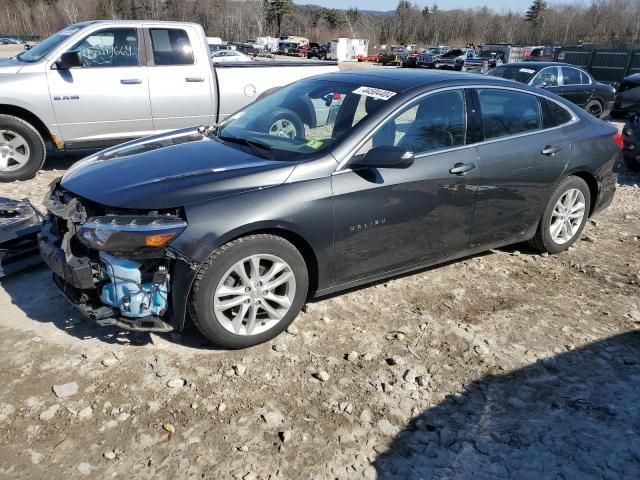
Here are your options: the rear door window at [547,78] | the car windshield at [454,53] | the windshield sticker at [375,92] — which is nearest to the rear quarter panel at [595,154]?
the windshield sticker at [375,92]

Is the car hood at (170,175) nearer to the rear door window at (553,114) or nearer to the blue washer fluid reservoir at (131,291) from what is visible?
the blue washer fluid reservoir at (131,291)

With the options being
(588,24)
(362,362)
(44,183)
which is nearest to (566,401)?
(362,362)

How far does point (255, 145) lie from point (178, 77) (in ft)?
13.1

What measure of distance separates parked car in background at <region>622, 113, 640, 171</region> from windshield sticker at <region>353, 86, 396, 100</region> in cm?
611

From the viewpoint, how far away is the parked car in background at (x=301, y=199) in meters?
3.01

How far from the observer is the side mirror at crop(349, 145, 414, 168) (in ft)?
11.0

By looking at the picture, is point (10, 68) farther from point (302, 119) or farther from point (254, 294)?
point (254, 294)

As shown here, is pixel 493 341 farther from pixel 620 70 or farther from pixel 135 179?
pixel 620 70

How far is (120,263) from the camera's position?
2982 mm

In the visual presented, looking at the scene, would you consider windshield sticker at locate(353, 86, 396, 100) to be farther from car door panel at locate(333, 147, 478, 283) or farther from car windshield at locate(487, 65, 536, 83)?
car windshield at locate(487, 65, 536, 83)

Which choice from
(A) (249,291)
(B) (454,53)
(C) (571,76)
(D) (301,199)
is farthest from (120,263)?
(B) (454,53)

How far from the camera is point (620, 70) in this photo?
23094 millimetres

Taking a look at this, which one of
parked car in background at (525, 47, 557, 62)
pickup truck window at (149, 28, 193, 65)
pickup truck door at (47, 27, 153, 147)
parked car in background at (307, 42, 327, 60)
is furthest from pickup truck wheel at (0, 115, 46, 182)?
parked car in background at (307, 42, 327, 60)

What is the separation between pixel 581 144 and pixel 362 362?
3.02 metres
